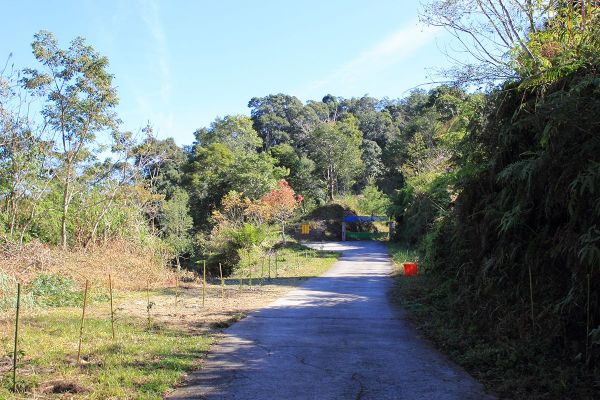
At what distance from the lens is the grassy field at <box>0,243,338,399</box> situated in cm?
536

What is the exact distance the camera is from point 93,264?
15.8m

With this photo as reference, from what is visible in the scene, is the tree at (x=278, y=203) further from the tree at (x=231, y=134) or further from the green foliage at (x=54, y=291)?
the green foliage at (x=54, y=291)

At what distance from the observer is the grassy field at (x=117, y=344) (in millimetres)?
5355

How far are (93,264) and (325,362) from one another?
1157cm

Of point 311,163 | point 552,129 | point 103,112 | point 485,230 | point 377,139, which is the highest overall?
point 377,139

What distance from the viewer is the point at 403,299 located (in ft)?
43.3

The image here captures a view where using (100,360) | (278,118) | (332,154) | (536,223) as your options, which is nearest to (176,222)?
(332,154)

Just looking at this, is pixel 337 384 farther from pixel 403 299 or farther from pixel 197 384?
pixel 403 299

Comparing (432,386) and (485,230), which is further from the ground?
(485,230)

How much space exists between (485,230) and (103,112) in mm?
15201

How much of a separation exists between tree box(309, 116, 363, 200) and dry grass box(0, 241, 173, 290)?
144ft

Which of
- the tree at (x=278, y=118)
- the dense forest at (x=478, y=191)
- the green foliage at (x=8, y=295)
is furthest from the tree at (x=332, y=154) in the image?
the green foliage at (x=8, y=295)

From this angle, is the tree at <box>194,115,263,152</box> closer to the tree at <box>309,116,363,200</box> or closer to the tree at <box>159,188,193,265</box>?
the tree at <box>309,116,363,200</box>

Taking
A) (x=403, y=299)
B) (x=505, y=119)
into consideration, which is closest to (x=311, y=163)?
(x=403, y=299)
